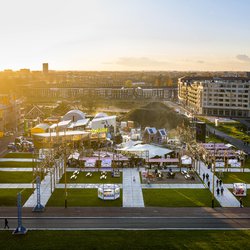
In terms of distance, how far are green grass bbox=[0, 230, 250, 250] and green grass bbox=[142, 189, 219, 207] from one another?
255 inches

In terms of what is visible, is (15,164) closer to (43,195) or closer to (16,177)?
(16,177)

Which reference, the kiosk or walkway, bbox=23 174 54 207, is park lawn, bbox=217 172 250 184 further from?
walkway, bbox=23 174 54 207

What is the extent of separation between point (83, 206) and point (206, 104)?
83508 mm

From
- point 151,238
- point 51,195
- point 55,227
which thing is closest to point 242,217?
point 151,238

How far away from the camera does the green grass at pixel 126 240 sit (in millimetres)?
25562

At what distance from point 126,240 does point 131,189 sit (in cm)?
1332

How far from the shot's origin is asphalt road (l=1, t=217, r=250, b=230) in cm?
2902

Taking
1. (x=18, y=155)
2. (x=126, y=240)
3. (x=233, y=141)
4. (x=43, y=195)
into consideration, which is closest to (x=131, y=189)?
(x=43, y=195)

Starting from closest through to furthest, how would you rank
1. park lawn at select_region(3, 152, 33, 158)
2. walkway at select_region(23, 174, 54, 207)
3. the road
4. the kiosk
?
the road, walkway at select_region(23, 174, 54, 207), the kiosk, park lawn at select_region(3, 152, 33, 158)

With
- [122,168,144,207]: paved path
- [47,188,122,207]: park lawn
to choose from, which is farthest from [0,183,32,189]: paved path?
[122,168,144,207]: paved path

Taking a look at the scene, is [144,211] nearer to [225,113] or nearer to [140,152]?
[140,152]

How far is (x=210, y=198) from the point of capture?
119 feet

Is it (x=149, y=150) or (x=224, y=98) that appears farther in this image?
(x=224, y=98)

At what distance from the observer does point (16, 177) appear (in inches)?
1737
